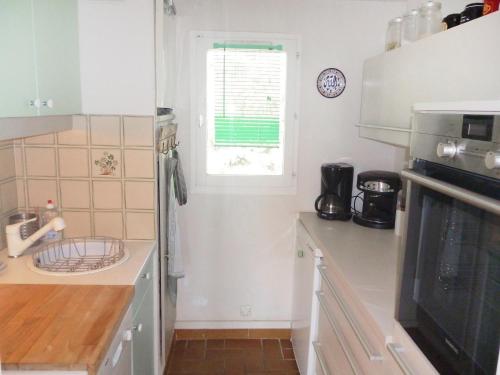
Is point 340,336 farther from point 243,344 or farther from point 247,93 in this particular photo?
point 247,93

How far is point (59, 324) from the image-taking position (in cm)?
131

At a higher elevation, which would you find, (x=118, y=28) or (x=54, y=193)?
(x=118, y=28)

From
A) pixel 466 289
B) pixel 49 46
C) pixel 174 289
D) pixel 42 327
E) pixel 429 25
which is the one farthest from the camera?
pixel 174 289

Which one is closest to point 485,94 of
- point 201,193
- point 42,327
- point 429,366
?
point 429,366

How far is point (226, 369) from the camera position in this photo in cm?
261

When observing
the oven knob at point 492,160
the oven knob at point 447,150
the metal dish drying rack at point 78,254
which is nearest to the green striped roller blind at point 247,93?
the metal dish drying rack at point 78,254

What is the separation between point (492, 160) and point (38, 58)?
1.47m

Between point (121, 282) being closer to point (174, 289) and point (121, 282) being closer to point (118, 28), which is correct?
point (174, 289)

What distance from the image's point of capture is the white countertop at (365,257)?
4.77 feet

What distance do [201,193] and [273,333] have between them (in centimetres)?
111

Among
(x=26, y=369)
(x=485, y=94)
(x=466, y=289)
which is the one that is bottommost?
(x=26, y=369)

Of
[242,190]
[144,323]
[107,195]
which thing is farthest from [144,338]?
[242,190]

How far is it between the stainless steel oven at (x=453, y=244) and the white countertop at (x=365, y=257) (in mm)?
319

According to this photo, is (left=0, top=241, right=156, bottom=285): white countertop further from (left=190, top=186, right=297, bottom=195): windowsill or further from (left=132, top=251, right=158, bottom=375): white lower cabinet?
(left=190, top=186, right=297, bottom=195): windowsill
